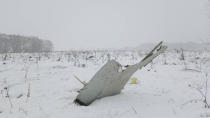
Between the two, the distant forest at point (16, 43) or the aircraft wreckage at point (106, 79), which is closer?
the aircraft wreckage at point (106, 79)

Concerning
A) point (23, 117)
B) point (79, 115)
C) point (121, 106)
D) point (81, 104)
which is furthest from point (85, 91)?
point (23, 117)

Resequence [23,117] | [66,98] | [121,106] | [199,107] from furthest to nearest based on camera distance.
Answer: [66,98] < [121,106] < [199,107] < [23,117]

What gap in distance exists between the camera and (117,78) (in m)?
2.12

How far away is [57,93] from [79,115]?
1.13 metres

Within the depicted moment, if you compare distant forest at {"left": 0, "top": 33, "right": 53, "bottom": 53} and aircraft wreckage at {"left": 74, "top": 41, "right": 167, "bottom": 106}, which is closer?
aircraft wreckage at {"left": 74, "top": 41, "right": 167, "bottom": 106}

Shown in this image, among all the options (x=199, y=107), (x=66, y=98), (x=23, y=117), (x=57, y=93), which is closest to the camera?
(x=23, y=117)

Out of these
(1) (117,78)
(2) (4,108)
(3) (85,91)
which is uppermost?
(1) (117,78)

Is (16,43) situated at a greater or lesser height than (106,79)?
greater

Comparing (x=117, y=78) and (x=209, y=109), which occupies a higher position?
(x=117, y=78)

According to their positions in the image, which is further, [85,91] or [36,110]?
[85,91]

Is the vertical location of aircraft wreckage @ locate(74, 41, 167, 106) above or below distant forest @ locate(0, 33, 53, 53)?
below

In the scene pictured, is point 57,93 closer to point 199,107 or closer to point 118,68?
point 118,68

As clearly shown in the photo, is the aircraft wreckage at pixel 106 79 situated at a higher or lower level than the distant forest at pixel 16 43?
lower

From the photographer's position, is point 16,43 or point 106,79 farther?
point 16,43
